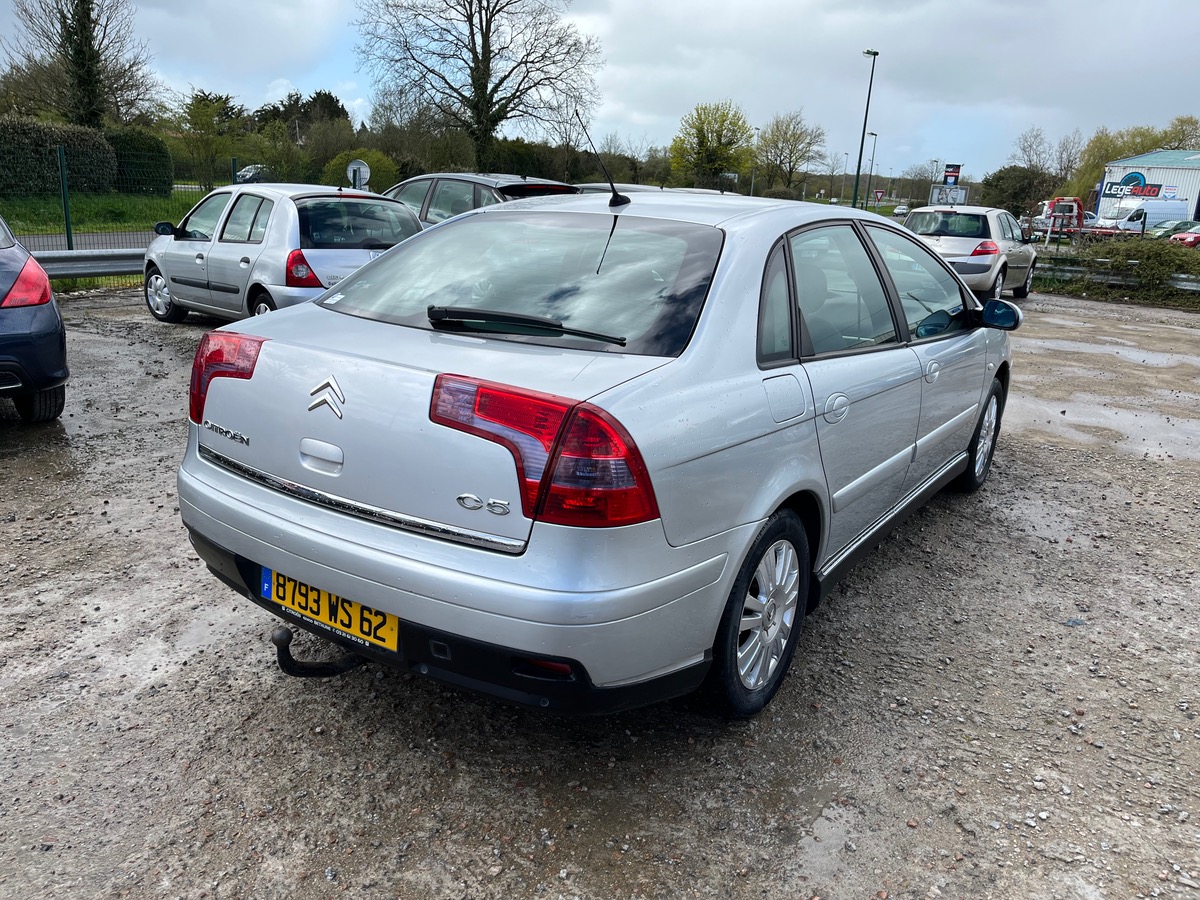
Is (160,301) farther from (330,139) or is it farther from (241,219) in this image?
(330,139)

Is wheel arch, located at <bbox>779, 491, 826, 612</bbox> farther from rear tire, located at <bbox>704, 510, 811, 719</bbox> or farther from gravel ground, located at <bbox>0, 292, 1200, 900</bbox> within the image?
gravel ground, located at <bbox>0, 292, 1200, 900</bbox>

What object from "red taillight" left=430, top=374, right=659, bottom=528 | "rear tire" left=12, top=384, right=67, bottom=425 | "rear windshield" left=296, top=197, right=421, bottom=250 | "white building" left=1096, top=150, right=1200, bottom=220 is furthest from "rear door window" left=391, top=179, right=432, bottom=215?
"white building" left=1096, top=150, right=1200, bottom=220

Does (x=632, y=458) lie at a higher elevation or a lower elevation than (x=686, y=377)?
lower

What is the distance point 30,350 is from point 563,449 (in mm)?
4631

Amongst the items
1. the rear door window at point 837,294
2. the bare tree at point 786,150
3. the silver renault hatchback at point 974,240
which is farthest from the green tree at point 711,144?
the rear door window at point 837,294

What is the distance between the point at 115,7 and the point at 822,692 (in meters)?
31.1

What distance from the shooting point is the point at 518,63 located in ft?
113

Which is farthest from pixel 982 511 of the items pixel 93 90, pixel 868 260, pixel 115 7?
pixel 115 7

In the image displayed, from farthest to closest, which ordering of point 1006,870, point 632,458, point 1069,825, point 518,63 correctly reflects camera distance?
point 518,63, point 1069,825, point 1006,870, point 632,458

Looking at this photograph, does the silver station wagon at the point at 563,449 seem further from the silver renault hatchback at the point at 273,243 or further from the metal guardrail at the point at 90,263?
the metal guardrail at the point at 90,263

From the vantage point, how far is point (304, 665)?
2838mm

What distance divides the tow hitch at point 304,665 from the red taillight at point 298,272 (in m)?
5.75

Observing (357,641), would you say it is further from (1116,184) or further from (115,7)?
(1116,184)

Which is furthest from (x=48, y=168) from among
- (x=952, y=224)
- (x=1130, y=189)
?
(x=1130, y=189)
